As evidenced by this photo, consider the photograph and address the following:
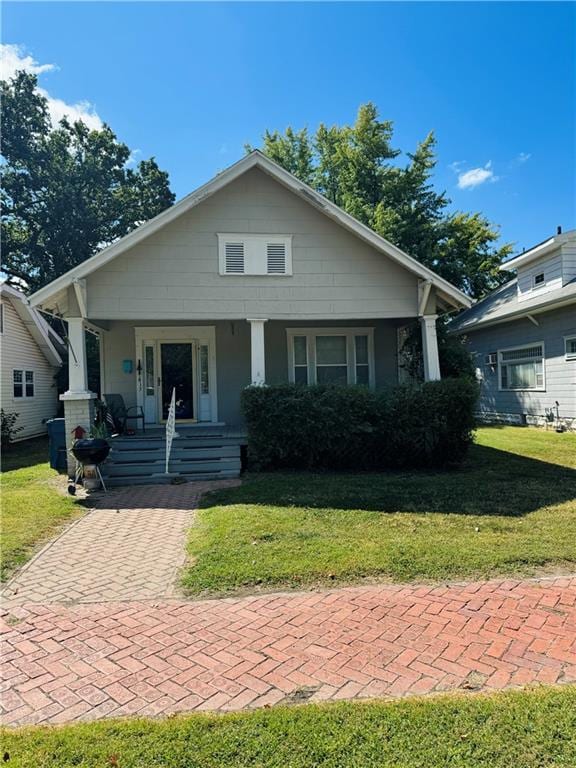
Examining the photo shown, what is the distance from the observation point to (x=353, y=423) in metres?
9.50

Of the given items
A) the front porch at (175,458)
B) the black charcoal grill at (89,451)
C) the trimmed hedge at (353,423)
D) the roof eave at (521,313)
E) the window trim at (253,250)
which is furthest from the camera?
the roof eave at (521,313)

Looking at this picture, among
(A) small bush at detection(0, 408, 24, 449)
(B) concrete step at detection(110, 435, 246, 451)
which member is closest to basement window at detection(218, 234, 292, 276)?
(B) concrete step at detection(110, 435, 246, 451)

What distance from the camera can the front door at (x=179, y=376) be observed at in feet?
41.8

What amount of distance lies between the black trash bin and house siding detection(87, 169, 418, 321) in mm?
2713

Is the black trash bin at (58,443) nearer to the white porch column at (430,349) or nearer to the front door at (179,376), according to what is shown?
the front door at (179,376)

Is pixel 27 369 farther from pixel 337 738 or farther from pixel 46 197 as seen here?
pixel 337 738

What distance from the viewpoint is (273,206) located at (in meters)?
10.9

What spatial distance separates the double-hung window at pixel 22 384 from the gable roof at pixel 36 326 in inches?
54.0

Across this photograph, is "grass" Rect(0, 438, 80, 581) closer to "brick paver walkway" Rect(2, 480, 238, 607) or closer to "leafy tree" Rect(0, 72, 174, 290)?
"brick paver walkway" Rect(2, 480, 238, 607)

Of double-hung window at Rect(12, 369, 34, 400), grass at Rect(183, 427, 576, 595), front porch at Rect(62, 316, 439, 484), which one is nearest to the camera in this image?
grass at Rect(183, 427, 576, 595)

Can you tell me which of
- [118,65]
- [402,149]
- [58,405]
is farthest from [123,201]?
[118,65]

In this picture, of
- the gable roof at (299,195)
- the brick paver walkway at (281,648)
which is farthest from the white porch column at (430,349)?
the brick paver walkway at (281,648)

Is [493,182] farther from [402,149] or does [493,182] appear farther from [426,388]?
[426,388]

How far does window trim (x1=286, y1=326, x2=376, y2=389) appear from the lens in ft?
43.1
